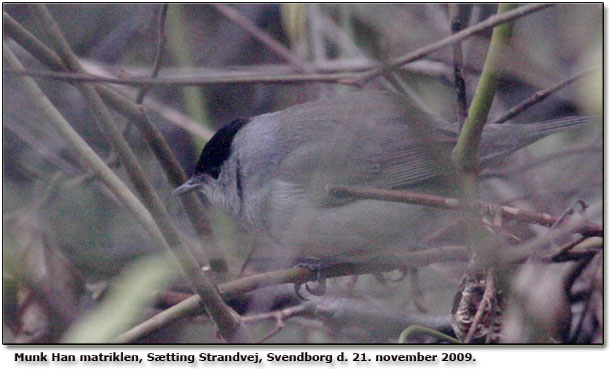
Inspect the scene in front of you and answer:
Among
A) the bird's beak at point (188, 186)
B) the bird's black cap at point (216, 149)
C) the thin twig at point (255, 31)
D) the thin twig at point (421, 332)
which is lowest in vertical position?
the thin twig at point (421, 332)

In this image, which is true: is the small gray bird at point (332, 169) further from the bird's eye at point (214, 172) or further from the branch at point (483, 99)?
the branch at point (483, 99)

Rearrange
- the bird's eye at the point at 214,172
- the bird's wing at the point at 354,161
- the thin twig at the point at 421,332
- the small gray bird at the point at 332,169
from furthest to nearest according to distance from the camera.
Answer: the bird's eye at the point at 214,172
the bird's wing at the point at 354,161
the small gray bird at the point at 332,169
the thin twig at the point at 421,332

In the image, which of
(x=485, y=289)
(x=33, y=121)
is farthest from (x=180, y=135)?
(x=485, y=289)

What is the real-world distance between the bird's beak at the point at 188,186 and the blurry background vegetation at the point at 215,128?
0.10 feet

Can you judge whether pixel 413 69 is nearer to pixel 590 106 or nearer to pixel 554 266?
pixel 590 106

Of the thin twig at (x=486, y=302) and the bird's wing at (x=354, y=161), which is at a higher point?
the bird's wing at (x=354, y=161)

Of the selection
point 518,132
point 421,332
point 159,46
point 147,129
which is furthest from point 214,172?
point 518,132

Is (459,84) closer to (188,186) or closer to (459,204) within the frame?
(459,204)

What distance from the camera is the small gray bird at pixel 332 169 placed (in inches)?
64.5

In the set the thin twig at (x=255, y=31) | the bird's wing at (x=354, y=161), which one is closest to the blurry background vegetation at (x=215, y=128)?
→ the thin twig at (x=255, y=31)

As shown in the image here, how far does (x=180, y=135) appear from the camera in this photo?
1850mm

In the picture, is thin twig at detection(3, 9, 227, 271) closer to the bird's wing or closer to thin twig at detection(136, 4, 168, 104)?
thin twig at detection(136, 4, 168, 104)

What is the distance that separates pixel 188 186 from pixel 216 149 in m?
0.15

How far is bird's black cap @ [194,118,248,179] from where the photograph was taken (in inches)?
71.1
